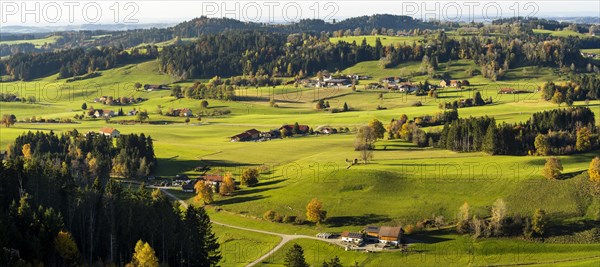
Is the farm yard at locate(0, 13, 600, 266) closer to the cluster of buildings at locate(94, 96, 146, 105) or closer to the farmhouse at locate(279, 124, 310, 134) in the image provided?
the farmhouse at locate(279, 124, 310, 134)

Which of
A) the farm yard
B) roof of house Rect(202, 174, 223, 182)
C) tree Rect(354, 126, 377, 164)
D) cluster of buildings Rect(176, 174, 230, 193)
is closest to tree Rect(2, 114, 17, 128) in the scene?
the farm yard

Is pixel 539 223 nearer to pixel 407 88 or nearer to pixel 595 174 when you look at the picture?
pixel 595 174

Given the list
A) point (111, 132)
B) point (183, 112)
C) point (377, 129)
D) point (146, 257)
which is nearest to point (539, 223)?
point (146, 257)

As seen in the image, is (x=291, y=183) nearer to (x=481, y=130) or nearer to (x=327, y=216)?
(x=327, y=216)

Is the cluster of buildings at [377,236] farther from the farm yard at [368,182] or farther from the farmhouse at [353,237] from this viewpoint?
the farm yard at [368,182]

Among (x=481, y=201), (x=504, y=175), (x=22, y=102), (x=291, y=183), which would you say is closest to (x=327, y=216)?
(x=291, y=183)

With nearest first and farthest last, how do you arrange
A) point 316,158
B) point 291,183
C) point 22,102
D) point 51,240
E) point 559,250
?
1. point 51,240
2. point 559,250
3. point 291,183
4. point 316,158
5. point 22,102

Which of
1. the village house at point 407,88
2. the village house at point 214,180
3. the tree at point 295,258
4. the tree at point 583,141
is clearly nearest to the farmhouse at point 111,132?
the village house at point 214,180
